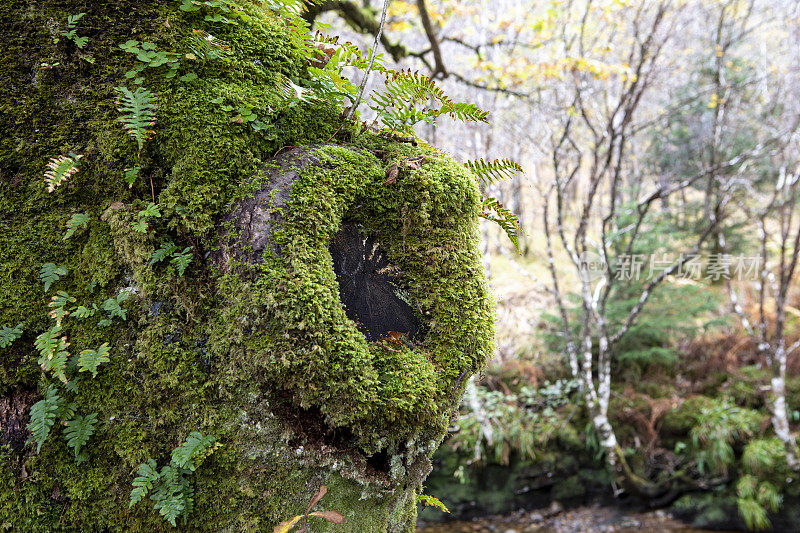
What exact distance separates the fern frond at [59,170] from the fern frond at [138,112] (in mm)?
209

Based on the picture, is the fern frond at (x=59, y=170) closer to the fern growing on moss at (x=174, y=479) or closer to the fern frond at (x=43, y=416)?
the fern frond at (x=43, y=416)

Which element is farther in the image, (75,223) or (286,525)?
(75,223)

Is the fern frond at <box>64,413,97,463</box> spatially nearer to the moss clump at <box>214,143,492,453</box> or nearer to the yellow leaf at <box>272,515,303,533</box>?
the moss clump at <box>214,143,492,453</box>

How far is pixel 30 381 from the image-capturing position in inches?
60.4

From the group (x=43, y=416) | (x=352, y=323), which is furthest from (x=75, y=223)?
(x=352, y=323)

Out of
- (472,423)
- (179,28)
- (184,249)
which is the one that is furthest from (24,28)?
(472,423)

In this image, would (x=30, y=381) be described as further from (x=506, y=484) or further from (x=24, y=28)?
(x=506, y=484)

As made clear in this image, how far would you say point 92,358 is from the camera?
1.50 meters

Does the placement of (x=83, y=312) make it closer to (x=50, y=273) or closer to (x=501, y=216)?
(x=50, y=273)

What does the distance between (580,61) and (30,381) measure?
6.82 m

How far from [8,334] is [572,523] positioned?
726 centimetres

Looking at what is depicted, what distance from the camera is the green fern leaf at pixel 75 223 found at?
1.59m

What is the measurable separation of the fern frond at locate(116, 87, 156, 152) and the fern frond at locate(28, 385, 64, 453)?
0.87m

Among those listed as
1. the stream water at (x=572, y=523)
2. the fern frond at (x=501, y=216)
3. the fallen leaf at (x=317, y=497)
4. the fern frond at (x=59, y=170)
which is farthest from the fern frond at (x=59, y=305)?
the stream water at (x=572, y=523)
